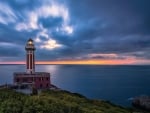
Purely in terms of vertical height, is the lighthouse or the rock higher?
the lighthouse

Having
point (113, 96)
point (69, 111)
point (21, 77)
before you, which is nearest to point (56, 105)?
point (69, 111)

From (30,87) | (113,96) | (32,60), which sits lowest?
(113,96)

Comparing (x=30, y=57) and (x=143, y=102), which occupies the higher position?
(x=30, y=57)

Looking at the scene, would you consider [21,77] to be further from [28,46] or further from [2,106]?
[2,106]

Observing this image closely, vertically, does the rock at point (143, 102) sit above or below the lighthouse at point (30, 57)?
below

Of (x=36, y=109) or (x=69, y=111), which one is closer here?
(x=36, y=109)

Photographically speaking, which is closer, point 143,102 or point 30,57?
point 30,57

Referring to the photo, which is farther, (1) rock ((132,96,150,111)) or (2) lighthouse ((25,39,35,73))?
(1) rock ((132,96,150,111))

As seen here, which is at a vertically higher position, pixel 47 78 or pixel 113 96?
pixel 47 78

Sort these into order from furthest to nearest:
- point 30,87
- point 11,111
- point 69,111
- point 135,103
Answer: point 135,103 → point 30,87 → point 69,111 → point 11,111

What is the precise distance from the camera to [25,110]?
2078cm

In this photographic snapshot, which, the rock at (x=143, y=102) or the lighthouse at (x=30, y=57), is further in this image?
the rock at (x=143, y=102)

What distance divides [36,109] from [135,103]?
165ft

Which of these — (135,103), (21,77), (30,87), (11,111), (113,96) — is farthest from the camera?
(113,96)
